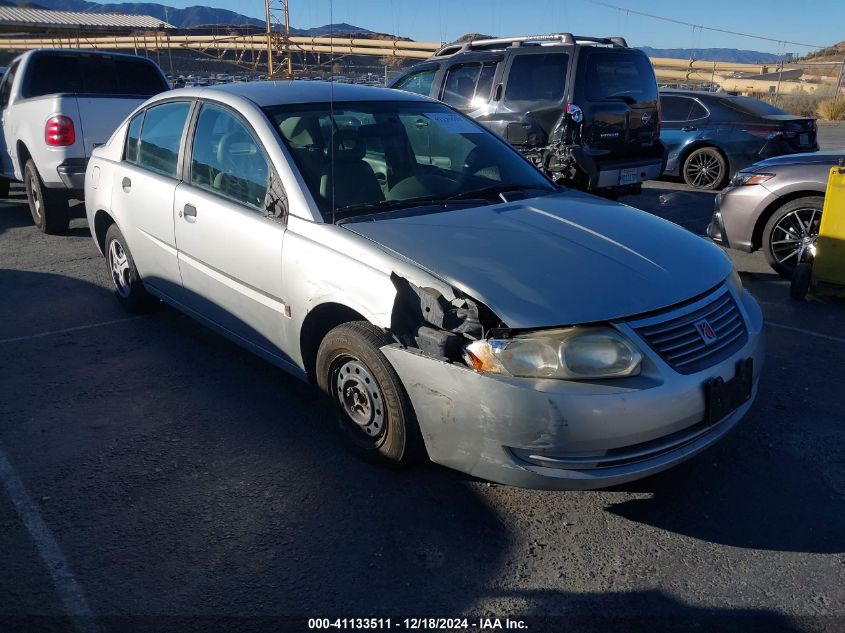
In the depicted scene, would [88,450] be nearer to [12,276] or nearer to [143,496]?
[143,496]

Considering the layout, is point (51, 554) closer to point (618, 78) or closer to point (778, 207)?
point (778, 207)

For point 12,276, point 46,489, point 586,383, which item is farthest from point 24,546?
point 12,276

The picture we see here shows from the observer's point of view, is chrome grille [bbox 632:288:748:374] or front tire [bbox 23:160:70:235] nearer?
chrome grille [bbox 632:288:748:374]

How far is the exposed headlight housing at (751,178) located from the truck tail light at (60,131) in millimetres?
6604

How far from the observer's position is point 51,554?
2.89 m

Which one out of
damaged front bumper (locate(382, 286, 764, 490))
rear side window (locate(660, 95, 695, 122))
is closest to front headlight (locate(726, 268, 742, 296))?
damaged front bumper (locate(382, 286, 764, 490))

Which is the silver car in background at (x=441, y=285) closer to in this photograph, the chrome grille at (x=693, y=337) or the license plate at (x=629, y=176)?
the chrome grille at (x=693, y=337)

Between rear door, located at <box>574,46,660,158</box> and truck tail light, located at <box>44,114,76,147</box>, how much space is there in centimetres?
552

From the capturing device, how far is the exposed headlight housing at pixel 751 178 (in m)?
6.40

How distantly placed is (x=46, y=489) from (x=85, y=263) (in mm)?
4318

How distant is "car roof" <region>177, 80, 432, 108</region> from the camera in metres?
4.21

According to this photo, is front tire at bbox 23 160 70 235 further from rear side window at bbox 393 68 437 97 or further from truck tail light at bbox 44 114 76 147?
rear side window at bbox 393 68 437 97

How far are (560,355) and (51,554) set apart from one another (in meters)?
2.15

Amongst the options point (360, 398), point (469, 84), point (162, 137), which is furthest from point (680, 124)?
point (360, 398)
